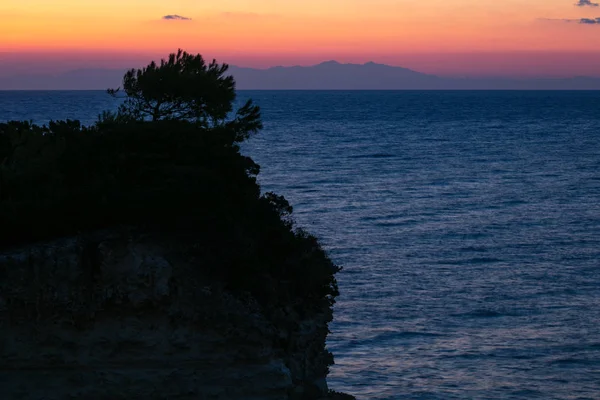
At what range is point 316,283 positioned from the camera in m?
19.2

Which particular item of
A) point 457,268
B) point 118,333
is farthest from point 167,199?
point 457,268

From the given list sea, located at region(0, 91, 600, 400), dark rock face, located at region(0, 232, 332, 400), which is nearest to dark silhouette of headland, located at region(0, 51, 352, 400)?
dark rock face, located at region(0, 232, 332, 400)

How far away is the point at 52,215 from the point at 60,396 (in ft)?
11.8

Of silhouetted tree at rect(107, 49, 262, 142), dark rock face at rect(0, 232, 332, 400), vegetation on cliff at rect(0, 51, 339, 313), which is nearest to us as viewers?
dark rock face at rect(0, 232, 332, 400)

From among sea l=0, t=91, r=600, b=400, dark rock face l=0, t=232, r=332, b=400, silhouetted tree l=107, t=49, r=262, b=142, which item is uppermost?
silhouetted tree l=107, t=49, r=262, b=142

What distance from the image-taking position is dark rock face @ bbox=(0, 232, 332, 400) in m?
15.7

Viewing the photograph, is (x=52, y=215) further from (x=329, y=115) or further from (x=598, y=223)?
(x=329, y=115)

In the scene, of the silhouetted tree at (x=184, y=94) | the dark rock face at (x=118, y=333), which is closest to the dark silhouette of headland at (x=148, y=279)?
the dark rock face at (x=118, y=333)

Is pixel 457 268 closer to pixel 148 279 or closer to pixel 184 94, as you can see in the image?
pixel 184 94

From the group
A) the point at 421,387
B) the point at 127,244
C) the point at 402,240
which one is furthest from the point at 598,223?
the point at 127,244

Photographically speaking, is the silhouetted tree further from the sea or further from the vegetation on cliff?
the sea

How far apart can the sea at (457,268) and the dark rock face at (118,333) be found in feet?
32.2

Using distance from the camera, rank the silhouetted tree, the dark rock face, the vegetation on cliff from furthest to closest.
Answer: the silhouetted tree < the vegetation on cliff < the dark rock face

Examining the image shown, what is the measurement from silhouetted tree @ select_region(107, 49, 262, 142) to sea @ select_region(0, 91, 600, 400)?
8.54m
